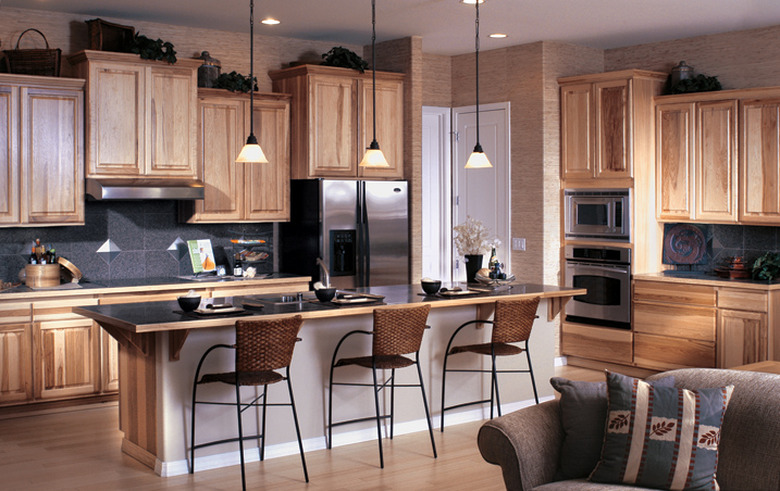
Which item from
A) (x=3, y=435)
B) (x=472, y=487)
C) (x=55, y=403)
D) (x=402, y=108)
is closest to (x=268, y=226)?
(x=402, y=108)

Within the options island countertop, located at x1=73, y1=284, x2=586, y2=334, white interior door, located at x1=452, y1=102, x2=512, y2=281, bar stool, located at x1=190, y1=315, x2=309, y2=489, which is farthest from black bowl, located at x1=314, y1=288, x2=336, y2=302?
white interior door, located at x1=452, y1=102, x2=512, y2=281

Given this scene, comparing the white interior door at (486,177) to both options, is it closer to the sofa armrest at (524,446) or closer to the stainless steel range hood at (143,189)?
the stainless steel range hood at (143,189)

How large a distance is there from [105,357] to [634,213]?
170 inches

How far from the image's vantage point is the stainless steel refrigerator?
6.88 meters

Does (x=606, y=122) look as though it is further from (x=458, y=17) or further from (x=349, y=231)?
(x=349, y=231)

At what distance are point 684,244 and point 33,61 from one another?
5.35 m

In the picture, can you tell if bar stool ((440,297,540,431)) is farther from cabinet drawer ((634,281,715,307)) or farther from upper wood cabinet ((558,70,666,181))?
upper wood cabinet ((558,70,666,181))

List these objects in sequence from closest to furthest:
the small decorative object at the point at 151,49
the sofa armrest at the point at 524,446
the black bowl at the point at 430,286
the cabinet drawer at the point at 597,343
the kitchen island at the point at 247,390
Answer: the sofa armrest at the point at 524,446
the kitchen island at the point at 247,390
the black bowl at the point at 430,286
the small decorative object at the point at 151,49
the cabinet drawer at the point at 597,343

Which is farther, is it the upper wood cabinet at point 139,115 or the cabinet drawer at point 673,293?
the cabinet drawer at point 673,293

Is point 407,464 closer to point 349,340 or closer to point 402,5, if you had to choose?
point 349,340

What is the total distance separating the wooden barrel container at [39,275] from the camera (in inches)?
236

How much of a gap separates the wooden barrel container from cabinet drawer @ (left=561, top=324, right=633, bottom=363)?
4.29m

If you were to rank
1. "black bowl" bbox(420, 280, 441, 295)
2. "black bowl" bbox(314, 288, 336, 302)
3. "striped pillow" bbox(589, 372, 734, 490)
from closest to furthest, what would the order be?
"striped pillow" bbox(589, 372, 734, 490), "black bowl" bbox(314, 288, 336, 302), "black bowl" bbox(420, 280, 441, 295)


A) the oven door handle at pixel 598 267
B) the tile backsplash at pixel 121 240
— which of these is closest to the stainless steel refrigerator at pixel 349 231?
the tile backsplash at pixel 121 240
